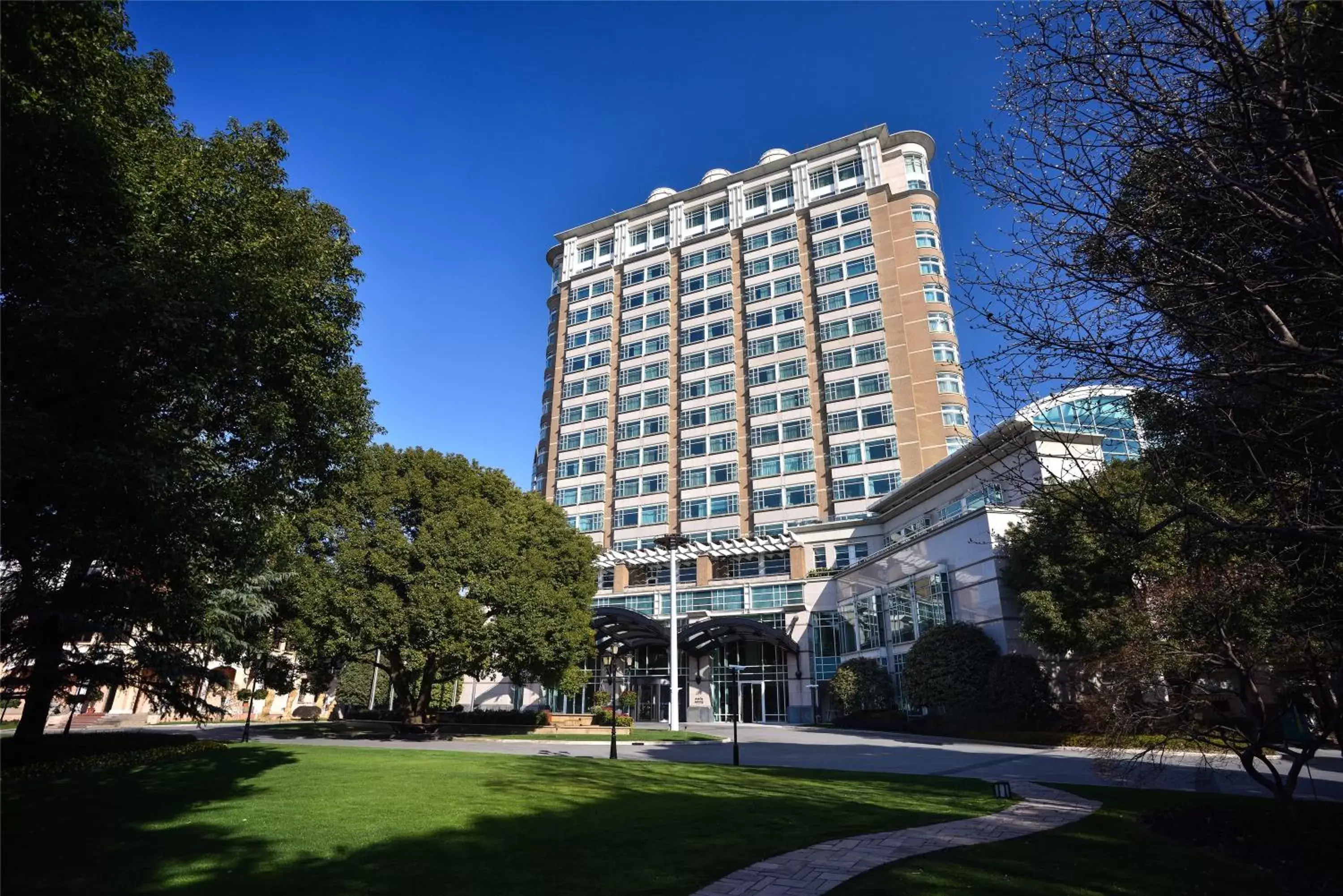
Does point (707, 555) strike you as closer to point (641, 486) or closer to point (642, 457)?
point (641, 486)

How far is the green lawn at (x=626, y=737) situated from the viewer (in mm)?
31406

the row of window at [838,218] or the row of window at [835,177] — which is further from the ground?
the row of window at [835,177]

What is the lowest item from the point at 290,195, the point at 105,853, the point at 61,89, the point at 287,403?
the point at 105,853

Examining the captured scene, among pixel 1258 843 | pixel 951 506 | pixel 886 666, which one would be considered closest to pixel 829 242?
pixel 951 506

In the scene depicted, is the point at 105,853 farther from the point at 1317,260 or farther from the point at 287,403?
the point at 1317,260

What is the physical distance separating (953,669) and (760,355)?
1399 inches

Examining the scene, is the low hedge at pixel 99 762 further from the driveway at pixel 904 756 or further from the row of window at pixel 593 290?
the row of window at pixel 593 290

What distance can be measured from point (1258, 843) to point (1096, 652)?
14998mm

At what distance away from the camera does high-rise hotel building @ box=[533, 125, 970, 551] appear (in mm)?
53250

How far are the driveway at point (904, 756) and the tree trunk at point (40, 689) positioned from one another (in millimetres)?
9687

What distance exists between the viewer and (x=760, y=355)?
60.3 meters

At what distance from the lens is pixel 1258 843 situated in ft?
28.9

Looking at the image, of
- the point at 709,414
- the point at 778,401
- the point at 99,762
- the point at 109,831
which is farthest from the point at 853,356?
the point at 109,831

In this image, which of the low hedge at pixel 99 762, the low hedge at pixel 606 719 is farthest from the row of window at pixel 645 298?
the low hedge at pixel 99 762
